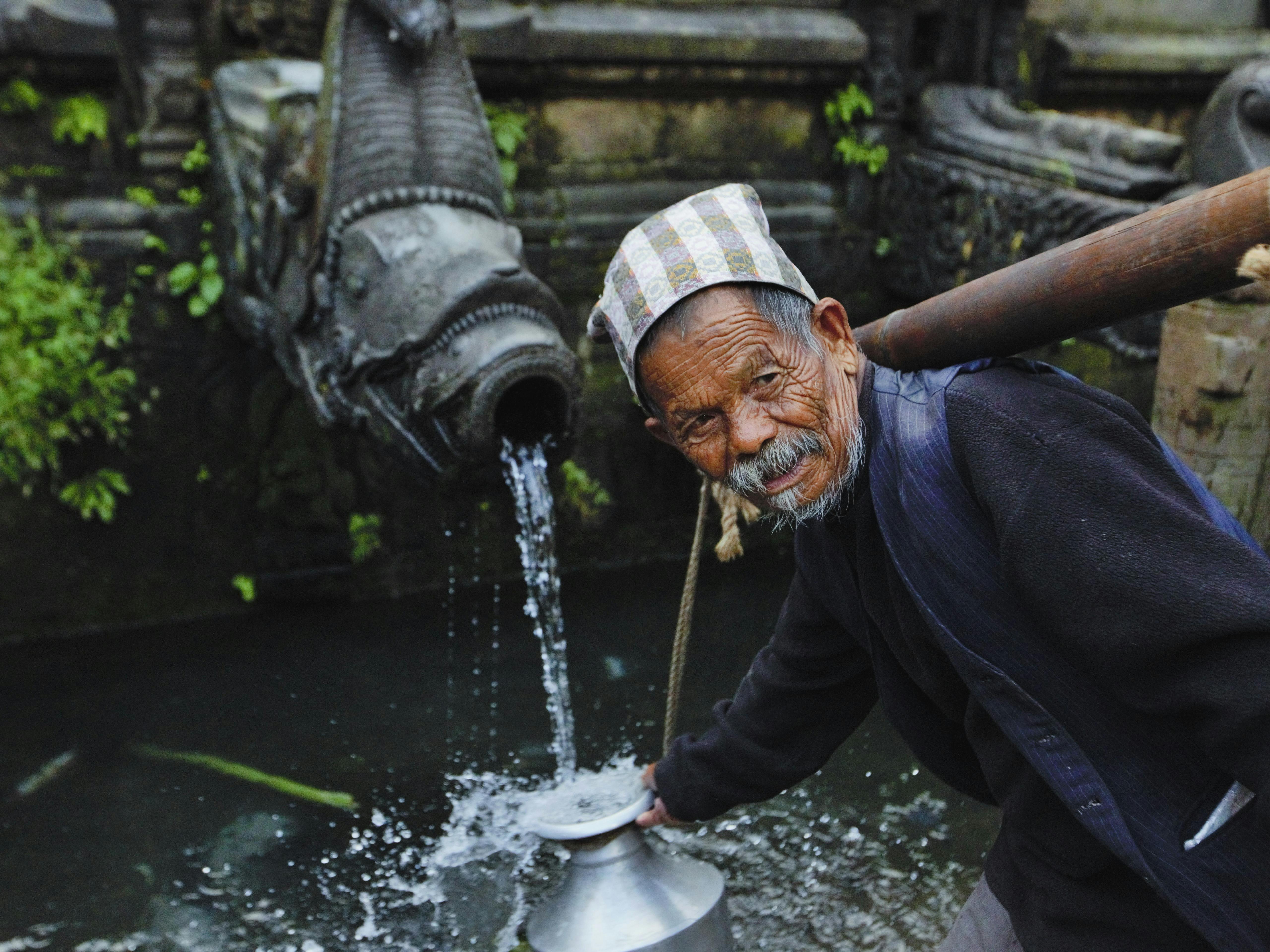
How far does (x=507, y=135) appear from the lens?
5.52 metres

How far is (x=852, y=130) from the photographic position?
629 centimetres

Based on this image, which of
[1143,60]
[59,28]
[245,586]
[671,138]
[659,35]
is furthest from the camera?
[1143,60]

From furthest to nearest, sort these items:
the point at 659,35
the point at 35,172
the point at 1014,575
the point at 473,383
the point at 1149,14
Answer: the point at 1149,14 → the point at 659,35 → the point at 35,172 → the point at 473,383 → the point at 1014,575

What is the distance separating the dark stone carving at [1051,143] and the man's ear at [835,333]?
153 inches

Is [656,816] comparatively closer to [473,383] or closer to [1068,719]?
[1068,719]

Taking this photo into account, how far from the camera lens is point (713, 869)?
2.63 m

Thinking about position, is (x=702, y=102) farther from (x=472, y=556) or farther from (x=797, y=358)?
(x=797, y=358)

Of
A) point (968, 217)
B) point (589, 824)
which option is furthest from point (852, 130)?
point (589, 824)

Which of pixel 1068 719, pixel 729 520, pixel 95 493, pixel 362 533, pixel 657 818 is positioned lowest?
pixel 362 533

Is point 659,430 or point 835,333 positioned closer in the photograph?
point 835,333

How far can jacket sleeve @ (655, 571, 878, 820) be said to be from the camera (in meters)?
2.22

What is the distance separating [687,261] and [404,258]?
7.36 feet

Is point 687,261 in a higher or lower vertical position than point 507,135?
higher

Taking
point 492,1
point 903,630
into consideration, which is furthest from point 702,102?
point 903,630
